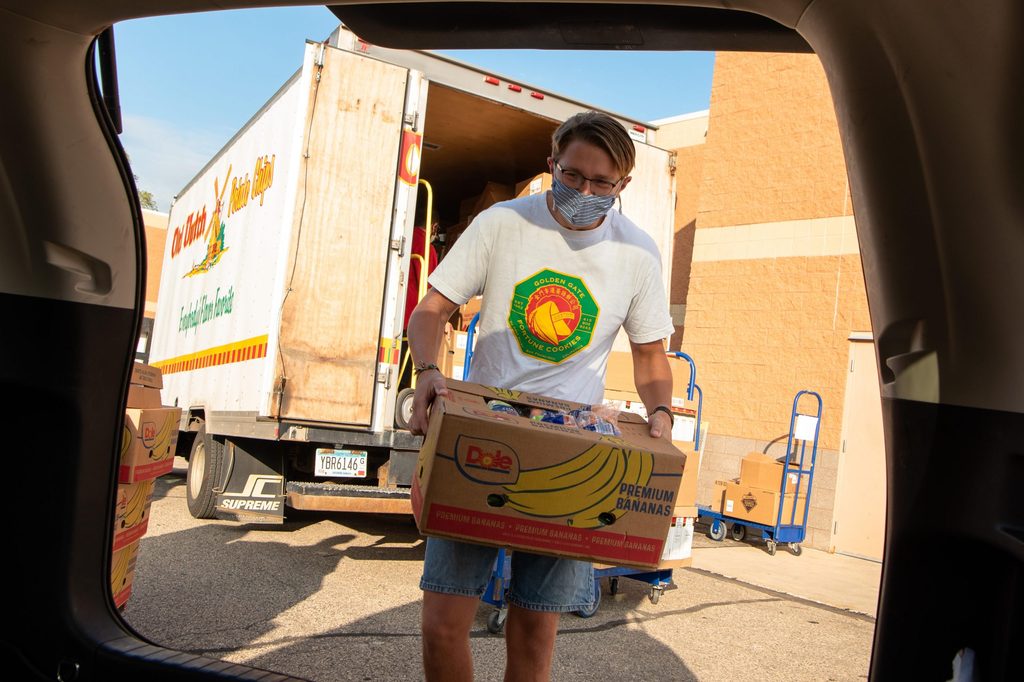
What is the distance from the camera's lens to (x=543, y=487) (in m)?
2.09

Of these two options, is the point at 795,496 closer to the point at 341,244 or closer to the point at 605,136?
the point at 341,244

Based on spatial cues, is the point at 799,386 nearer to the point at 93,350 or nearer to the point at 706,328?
the point at 706,328

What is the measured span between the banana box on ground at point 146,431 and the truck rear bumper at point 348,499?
298 centimetres

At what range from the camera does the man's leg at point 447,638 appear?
2.38 meters

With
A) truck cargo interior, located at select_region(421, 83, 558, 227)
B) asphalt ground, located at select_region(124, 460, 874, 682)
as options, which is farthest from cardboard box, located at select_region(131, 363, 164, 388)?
truck cargo interior, located at select_region(421, 83, 558, 227)

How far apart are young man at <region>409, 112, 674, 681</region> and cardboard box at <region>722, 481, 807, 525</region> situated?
8.13 meters

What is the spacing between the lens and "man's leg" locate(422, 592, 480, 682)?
2.38 meters

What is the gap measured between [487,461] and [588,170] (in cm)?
94

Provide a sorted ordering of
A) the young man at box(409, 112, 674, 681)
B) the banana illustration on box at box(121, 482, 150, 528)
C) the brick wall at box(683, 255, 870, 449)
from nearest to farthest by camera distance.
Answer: the young man at box(409, 112, 674, 681), the banana illustration on box at box(121, 482, 150, 528), the brick wall at box(683, 255, 870, 449)

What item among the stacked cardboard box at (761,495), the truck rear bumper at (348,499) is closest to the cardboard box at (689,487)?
the truck rear bumper at (348,499)

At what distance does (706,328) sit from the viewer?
1342 centimetres

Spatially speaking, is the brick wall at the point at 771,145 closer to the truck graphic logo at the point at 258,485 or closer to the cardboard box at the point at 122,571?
the truck graphic logo at the point at 258,485

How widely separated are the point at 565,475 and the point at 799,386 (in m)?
10.4

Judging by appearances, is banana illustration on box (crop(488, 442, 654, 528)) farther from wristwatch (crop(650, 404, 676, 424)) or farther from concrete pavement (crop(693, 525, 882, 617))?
concrete pavement (crop(693, 525, 882, 617))
